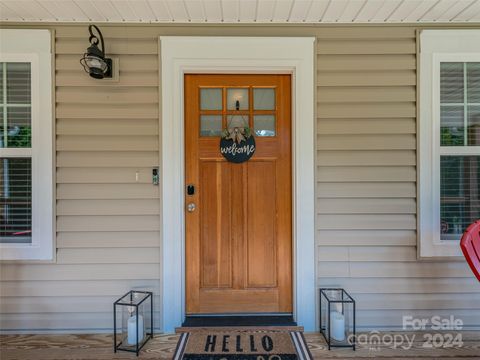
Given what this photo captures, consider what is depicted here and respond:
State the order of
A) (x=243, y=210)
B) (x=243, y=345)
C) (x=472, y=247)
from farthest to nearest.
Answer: (x=243, y=210) < (x=243, y=345) < (x=472, y=247)

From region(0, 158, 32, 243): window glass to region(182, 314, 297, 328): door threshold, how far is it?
1.40 metres

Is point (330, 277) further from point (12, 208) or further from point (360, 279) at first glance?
point (12, 208)

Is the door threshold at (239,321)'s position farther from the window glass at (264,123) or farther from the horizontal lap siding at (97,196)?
the window glass at (264,123)

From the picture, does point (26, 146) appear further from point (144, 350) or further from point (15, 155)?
point (144, 350)

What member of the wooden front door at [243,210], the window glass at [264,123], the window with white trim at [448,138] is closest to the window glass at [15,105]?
the wooden front door at [243,210]

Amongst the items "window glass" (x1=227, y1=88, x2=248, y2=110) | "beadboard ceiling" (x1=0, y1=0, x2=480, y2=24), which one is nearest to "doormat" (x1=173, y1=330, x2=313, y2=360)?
"window glass" (x1=227, y1=88, x2=248, y2=110)

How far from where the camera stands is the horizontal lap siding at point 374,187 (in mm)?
2219

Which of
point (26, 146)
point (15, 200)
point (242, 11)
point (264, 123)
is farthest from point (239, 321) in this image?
point (242, 11)

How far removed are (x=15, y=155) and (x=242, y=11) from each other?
1.98m

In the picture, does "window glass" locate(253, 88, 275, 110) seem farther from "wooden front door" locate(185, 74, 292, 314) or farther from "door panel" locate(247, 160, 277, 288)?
"door panel" locate(247, 160, 277, 288)

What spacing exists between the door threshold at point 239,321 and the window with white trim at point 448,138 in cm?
117

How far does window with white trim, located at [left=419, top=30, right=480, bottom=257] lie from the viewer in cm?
220

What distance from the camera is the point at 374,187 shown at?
224 centimetres

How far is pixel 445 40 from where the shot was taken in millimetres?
2201
